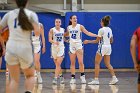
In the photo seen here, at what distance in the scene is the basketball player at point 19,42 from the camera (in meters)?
5.81

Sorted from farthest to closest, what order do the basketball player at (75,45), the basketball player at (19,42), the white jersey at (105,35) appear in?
the basketball player at (75,45)
the white jersey at (105,35)
the basketball player at (19,42)

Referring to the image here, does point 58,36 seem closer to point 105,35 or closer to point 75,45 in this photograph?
point 75,45

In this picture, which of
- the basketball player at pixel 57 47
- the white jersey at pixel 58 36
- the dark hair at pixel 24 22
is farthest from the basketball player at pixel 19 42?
the white jersey at pixel 58 36

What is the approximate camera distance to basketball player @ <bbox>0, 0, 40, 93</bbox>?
581cm

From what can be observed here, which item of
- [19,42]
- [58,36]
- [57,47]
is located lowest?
[57,47]

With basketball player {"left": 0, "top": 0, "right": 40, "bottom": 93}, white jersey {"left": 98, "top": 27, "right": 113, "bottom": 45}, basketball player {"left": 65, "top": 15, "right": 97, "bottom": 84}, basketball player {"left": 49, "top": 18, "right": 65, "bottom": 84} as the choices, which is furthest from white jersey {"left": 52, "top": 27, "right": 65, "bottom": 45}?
basketball player {"left": 0, "top": 0, "right": 40, "bottom": 93}

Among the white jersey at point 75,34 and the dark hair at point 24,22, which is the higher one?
the dark hair at point 24,22

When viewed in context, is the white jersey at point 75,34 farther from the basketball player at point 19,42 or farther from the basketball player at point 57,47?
the basketball player at point 19,42

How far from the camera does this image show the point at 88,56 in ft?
48.8

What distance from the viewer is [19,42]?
229 inches

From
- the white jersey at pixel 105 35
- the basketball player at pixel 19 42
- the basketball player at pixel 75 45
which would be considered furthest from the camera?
the basketball player at pixel 75 45

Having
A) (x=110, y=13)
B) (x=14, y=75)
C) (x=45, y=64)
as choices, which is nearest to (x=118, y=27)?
(x=110, y=13)

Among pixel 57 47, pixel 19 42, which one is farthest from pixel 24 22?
pixel 57 47

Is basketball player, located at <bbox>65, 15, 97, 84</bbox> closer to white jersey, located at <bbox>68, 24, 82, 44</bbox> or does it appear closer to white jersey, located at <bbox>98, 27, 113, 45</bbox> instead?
white jersey, located at <bbox>68, 24, 82, 44</bbox>
